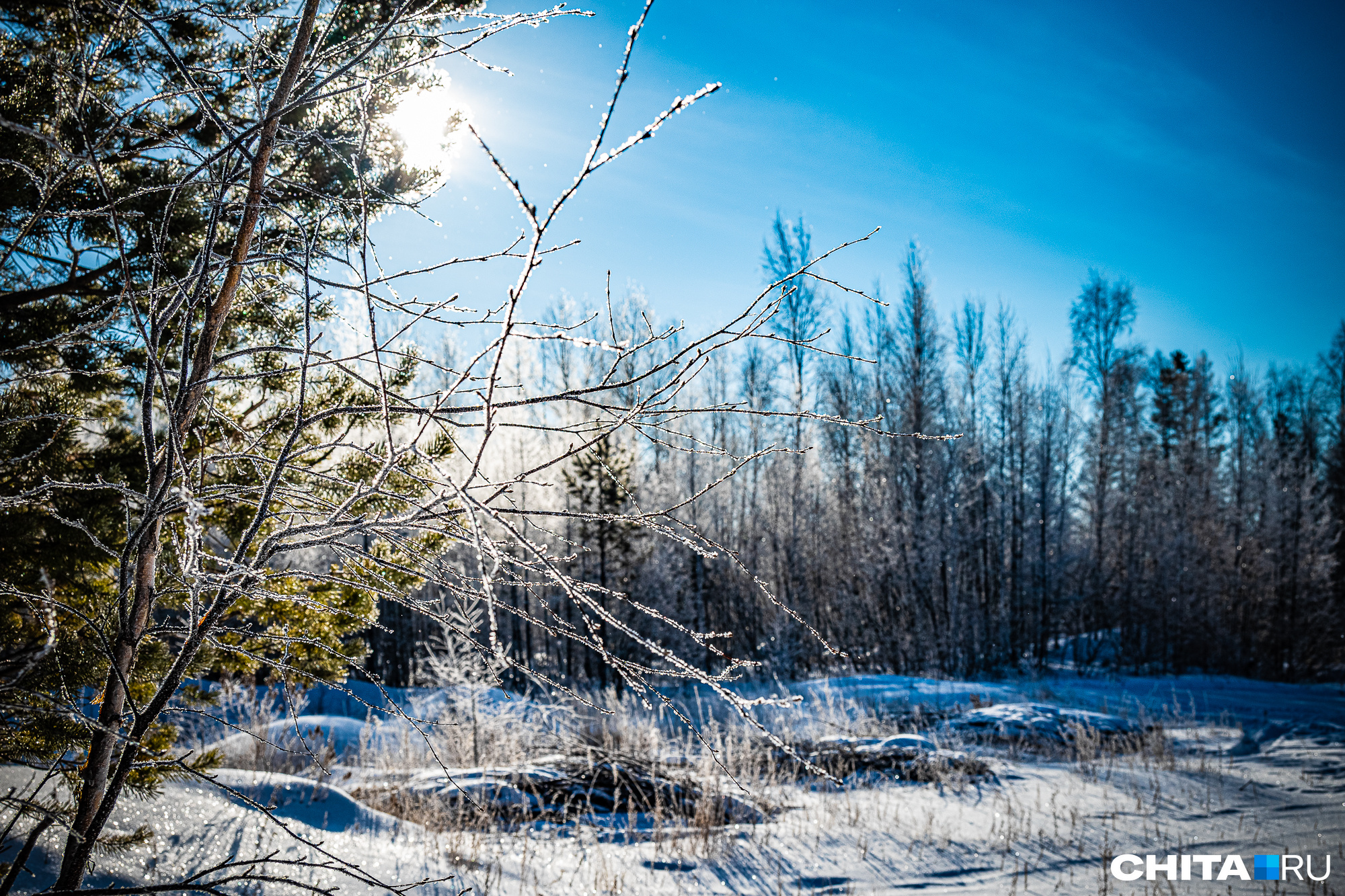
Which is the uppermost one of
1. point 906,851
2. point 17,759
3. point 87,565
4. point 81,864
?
point 87,565

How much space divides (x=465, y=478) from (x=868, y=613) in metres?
15.7

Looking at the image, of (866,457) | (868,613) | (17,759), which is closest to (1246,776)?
(17,759)

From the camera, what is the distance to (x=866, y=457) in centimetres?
1720

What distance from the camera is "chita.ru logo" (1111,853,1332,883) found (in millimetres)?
3459

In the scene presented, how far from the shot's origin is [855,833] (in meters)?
4.44

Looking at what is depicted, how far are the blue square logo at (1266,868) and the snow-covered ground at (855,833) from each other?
0.14 metres

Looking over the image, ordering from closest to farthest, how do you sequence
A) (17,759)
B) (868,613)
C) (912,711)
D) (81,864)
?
(81,864) < (17,759) < (912,711) < (868,613)

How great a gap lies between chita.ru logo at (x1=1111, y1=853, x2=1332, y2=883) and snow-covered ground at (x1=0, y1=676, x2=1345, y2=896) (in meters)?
0.09

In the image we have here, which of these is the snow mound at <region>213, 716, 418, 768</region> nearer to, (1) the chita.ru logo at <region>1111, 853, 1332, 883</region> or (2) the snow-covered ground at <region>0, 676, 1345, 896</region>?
(2) the snow-covered ground at <region>0, 676, 1345, 896</region>

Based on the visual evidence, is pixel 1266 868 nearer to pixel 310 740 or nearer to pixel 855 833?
pixel 855 833

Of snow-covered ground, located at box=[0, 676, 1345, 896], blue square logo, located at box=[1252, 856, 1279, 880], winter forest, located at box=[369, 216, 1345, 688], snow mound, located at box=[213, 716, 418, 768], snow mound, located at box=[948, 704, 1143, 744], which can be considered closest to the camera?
snow-covered ground, located at box=[0, 676, 1345, 896]

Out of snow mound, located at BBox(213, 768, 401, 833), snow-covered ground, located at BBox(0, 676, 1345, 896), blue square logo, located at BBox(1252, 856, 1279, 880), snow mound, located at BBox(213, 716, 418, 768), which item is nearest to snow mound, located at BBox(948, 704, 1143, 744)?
snow-covered ground, located at BBox(0, 676, 1345, 896)

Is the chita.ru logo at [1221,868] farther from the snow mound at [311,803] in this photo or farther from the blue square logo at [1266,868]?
the snow mound at [311,803]

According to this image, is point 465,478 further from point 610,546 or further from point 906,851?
point 610,546
